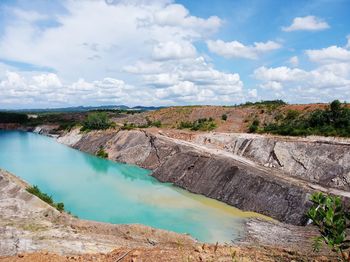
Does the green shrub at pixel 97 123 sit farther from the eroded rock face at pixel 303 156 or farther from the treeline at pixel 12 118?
the treeline at pixel 12 118

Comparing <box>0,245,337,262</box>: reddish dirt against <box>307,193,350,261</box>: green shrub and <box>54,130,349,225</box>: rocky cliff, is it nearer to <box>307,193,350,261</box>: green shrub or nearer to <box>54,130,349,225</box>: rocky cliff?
<box>307,193,350,261</box>: green shrub

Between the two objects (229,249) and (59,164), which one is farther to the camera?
(59,164)

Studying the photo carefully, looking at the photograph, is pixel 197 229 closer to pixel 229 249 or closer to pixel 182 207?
pixel 182 207

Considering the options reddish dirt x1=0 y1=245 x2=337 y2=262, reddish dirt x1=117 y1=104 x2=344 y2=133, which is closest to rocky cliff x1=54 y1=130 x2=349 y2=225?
reddish dirt x1=117 y1=104 x2=344 y2=133

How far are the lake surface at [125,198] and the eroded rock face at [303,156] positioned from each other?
9489 mm

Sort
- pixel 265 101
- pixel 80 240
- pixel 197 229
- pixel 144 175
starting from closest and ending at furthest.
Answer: pixel 80 240 < pixel 197 229 < pixel 144 175 < pixel 265 101

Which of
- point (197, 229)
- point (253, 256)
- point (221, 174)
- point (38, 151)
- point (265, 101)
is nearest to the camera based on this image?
point (253, 256)

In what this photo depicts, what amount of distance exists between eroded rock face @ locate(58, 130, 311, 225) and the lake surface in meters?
1.43

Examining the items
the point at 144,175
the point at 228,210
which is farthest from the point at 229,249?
the point at 144,175

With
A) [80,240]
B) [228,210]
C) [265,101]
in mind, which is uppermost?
[265,101]

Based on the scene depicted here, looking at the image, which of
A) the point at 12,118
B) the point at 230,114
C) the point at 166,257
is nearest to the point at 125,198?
the point at 166,257

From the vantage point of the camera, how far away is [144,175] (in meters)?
46.7

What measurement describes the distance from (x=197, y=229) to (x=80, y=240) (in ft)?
34.6

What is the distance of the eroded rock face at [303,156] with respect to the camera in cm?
3372
